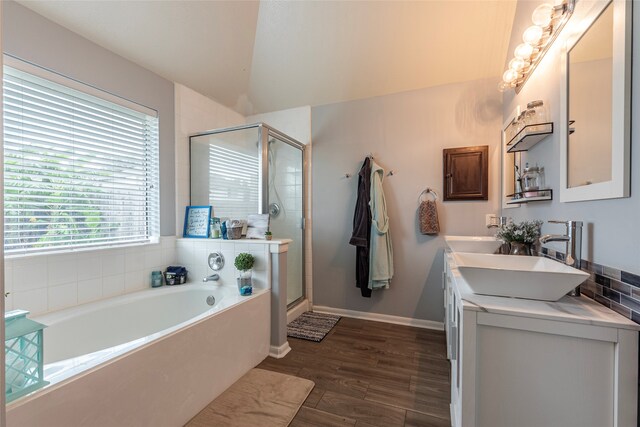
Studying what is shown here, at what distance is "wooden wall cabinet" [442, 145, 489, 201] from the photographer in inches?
98.9

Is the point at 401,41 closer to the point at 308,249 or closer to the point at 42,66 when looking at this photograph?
the point at 308,249

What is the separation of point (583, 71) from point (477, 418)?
1.43 meters

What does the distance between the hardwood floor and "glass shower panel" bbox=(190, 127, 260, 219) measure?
1.38m

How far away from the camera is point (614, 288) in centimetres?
95

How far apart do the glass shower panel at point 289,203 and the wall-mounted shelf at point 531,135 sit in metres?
1.93

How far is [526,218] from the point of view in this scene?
1.84 m

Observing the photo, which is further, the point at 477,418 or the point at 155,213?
the point at 155,213

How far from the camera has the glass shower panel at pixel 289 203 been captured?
2.74 meters

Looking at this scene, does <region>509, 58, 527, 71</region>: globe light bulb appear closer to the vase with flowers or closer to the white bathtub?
the vase with flowers

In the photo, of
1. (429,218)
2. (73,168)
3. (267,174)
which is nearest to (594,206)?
(429,218)

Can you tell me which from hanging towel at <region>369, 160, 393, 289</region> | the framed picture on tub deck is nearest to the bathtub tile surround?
the framed picture on tub deck

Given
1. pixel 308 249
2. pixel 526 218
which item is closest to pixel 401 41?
pixel 526 218

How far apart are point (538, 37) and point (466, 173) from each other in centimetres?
117

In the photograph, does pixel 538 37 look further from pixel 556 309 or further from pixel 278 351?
pixel 278 351
